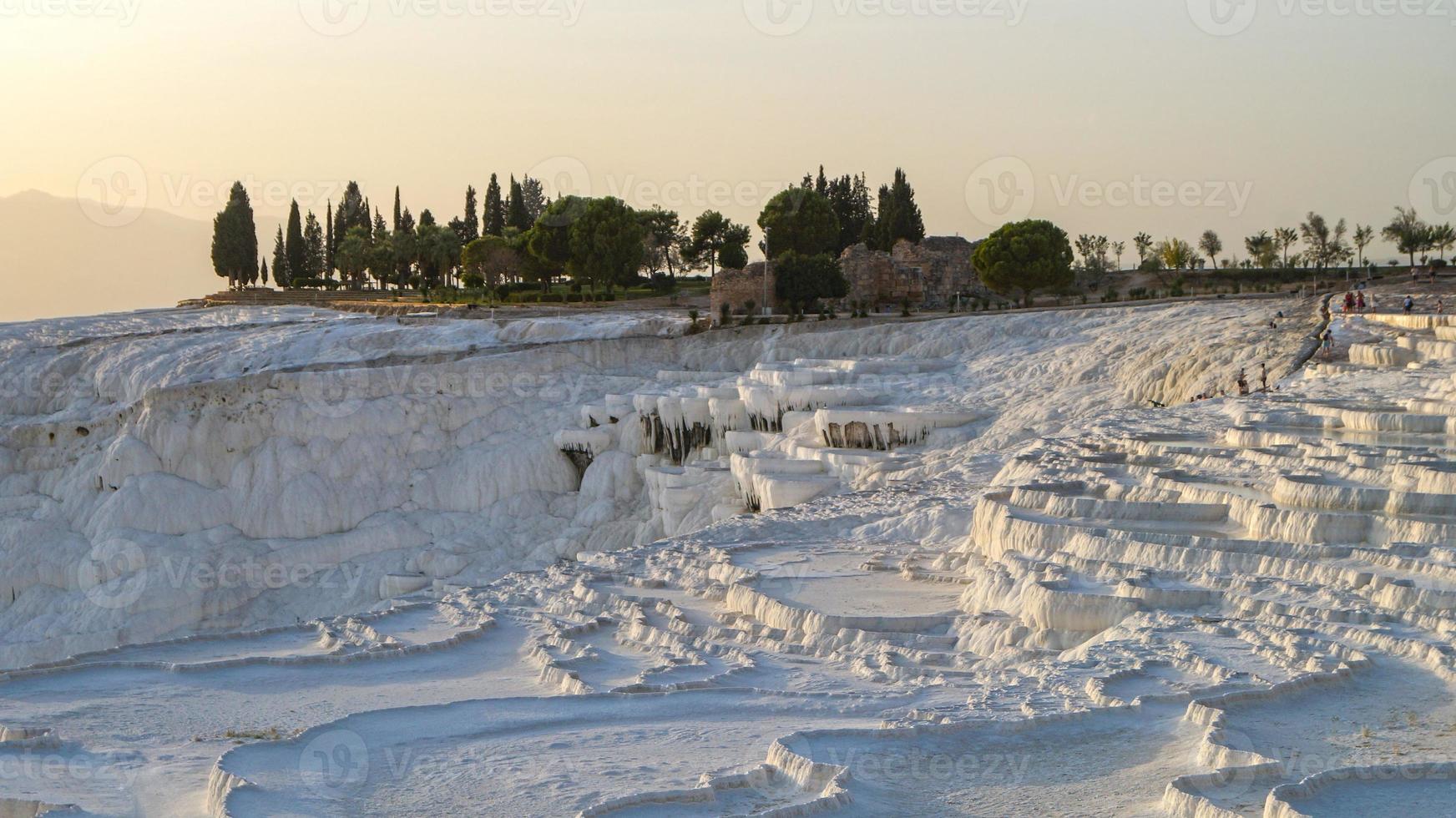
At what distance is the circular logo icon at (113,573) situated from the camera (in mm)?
25922

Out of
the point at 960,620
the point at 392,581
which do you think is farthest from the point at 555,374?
the point at 960,620

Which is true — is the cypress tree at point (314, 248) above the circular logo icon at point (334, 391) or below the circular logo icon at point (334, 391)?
above

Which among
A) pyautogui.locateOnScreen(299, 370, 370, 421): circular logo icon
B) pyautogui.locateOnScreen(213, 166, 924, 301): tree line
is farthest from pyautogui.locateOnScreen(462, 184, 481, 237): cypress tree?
pyautogui.locateOnScreen(299, 370, 370, 421): circular logo icon

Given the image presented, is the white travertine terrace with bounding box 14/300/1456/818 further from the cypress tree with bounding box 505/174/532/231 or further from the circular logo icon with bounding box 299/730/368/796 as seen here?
the cypress tree with bounding box 505/174/532/231

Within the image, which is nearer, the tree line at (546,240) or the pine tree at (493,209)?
the tree line at (546,240)

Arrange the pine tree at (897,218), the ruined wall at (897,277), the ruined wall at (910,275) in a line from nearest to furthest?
the ruined wall at (897,277) → the ruined wall at (910,275) → the pine tree at (897,218)

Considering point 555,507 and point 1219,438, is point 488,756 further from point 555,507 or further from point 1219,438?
point 555,507

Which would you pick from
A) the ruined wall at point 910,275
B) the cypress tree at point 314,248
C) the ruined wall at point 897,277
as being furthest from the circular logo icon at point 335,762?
the cypress tree at point 314,248

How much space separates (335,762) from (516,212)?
5348 centimetres

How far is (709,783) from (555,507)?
811 inches

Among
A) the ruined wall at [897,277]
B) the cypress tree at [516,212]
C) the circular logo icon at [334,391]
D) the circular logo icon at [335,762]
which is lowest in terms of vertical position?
the circular logo icon at [335,762]

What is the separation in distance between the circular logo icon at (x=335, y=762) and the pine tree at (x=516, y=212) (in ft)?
172

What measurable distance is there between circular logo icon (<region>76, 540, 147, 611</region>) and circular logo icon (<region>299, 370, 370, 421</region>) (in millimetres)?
4961

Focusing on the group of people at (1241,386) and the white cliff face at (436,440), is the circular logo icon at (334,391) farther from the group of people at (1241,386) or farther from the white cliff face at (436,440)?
the group of people at (1241,386)
